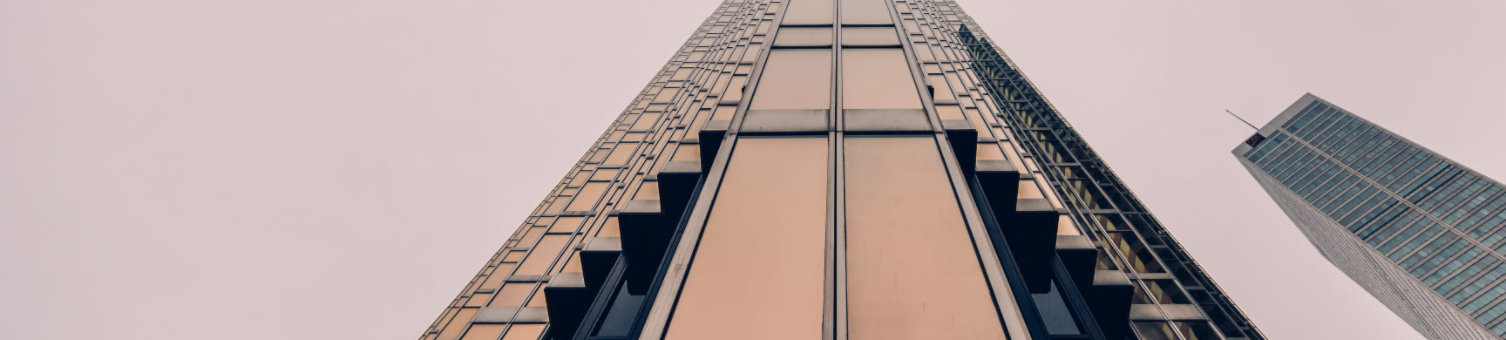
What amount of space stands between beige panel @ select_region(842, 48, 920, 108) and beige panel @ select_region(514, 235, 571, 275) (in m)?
12.0

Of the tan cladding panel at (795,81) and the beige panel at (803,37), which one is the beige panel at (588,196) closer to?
the beige panel at (803,37)

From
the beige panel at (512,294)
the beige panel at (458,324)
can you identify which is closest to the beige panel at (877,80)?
the beige panel at (512,294)

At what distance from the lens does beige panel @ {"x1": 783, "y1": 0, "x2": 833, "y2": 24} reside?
1847cm

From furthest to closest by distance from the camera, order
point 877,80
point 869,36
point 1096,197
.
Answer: point 1096,197
point 869,36
point 877,80

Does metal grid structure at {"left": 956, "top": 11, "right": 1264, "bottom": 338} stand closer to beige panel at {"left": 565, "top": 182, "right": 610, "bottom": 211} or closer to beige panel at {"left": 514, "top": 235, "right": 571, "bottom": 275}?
beige panel at {"left": 514, "top": 235, "right": 571, "bottom": 275}

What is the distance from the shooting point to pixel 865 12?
64.3 ft

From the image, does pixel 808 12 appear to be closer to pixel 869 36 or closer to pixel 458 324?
pixel 869 36

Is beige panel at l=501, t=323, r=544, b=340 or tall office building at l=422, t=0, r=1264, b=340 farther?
beige panel at l=501, t=323, r=544, b=340

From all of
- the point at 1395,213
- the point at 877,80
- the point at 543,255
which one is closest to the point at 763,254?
the point at 877,80

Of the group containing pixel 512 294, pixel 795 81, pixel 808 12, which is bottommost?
pixel 512 294

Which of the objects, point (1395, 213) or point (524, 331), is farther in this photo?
point (1395, 213)

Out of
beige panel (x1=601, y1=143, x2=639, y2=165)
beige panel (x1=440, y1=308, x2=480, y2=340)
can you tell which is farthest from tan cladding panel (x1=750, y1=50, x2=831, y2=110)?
beige panel (x1=601, y1=143, x2=639, y2=165)

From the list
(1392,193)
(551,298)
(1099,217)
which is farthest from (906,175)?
(1392,193)

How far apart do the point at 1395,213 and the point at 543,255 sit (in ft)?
492
